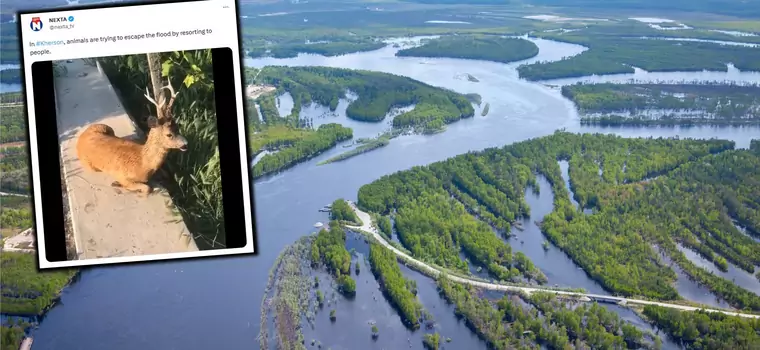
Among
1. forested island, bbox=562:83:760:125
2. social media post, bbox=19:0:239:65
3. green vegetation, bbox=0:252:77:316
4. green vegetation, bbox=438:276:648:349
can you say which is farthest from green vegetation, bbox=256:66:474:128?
social media post, bbox=19:0:239:65

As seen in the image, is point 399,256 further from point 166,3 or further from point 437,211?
point 166,3

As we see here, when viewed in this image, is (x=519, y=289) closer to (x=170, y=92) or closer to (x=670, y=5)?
(x=170, y=92)

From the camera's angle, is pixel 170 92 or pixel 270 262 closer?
pixel 170 92

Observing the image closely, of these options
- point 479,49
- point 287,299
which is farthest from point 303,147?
point 479,49

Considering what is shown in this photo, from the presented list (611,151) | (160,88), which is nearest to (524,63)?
(611,151)

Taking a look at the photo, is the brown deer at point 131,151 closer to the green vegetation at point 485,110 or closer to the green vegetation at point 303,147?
the green vegetation at point 303,147

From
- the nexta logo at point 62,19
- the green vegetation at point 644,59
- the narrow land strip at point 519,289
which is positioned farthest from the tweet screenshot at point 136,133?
the green vegetation at point 644,59
